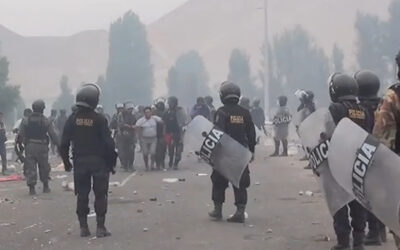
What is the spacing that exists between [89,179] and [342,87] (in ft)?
11.0

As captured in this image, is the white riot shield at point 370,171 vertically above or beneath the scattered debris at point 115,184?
above

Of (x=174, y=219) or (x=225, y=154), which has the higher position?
(x=225, y=154)

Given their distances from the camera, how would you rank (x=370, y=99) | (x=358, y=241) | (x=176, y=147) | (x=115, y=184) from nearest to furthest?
(x=358, y=241), (x=370, y=99), (x=115, y=184), (x=176, y=147)

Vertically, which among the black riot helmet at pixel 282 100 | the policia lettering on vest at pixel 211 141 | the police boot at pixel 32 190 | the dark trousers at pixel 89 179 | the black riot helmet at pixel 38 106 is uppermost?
the black riot helmet at pixel 38 106

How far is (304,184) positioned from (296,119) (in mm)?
4009

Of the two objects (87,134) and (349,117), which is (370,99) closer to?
(349,117)

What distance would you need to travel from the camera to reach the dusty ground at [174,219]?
862 cm

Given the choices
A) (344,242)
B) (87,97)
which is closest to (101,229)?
(87,97)

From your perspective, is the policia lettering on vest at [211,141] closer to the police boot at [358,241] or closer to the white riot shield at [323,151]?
the white riot shield at [323,151]

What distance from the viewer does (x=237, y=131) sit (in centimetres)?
981

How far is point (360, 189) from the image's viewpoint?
Result: 547 centimetres

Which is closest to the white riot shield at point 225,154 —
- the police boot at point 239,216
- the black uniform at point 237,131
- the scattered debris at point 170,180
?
the black uniform at point 237,131

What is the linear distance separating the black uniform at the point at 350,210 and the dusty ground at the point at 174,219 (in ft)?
2.00

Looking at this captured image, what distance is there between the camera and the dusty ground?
339 inches
